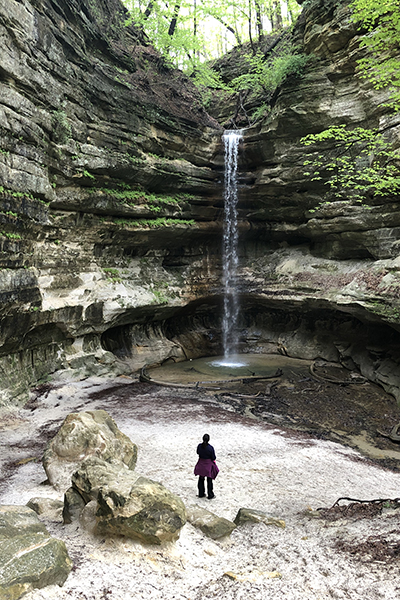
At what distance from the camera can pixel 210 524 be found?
5422 millimetres

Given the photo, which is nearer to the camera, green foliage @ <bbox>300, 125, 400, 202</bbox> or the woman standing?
the woman standing

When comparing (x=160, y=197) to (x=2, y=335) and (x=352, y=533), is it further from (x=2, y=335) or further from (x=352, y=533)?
(x=352, y=533)

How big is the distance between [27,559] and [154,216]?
59.7ft

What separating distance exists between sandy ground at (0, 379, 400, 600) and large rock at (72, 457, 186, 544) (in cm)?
16

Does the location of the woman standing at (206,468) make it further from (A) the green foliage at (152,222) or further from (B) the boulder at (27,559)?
(A) the green foliage at (152,222)

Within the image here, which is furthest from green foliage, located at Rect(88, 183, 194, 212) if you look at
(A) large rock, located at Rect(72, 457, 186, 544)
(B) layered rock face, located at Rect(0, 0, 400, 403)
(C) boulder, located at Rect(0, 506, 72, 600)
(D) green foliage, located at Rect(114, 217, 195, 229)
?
(C) boulder, located at Rect(0, 506, 72, 600)

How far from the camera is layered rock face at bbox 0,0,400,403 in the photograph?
13.5m

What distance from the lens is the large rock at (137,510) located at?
15.1 feet

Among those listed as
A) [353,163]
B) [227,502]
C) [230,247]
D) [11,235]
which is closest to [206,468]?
[227,502]

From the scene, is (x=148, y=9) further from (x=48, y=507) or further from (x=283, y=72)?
(x=48, y=507)

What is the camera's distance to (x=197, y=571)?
447 centimetres

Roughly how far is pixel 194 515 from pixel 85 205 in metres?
14.8

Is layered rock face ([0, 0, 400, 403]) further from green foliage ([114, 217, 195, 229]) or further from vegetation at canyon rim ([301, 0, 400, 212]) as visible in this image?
vegetation at canyon rim ([301, 0, 400, 212])

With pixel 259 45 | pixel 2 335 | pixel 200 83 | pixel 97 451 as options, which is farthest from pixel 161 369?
pixel 259 45
